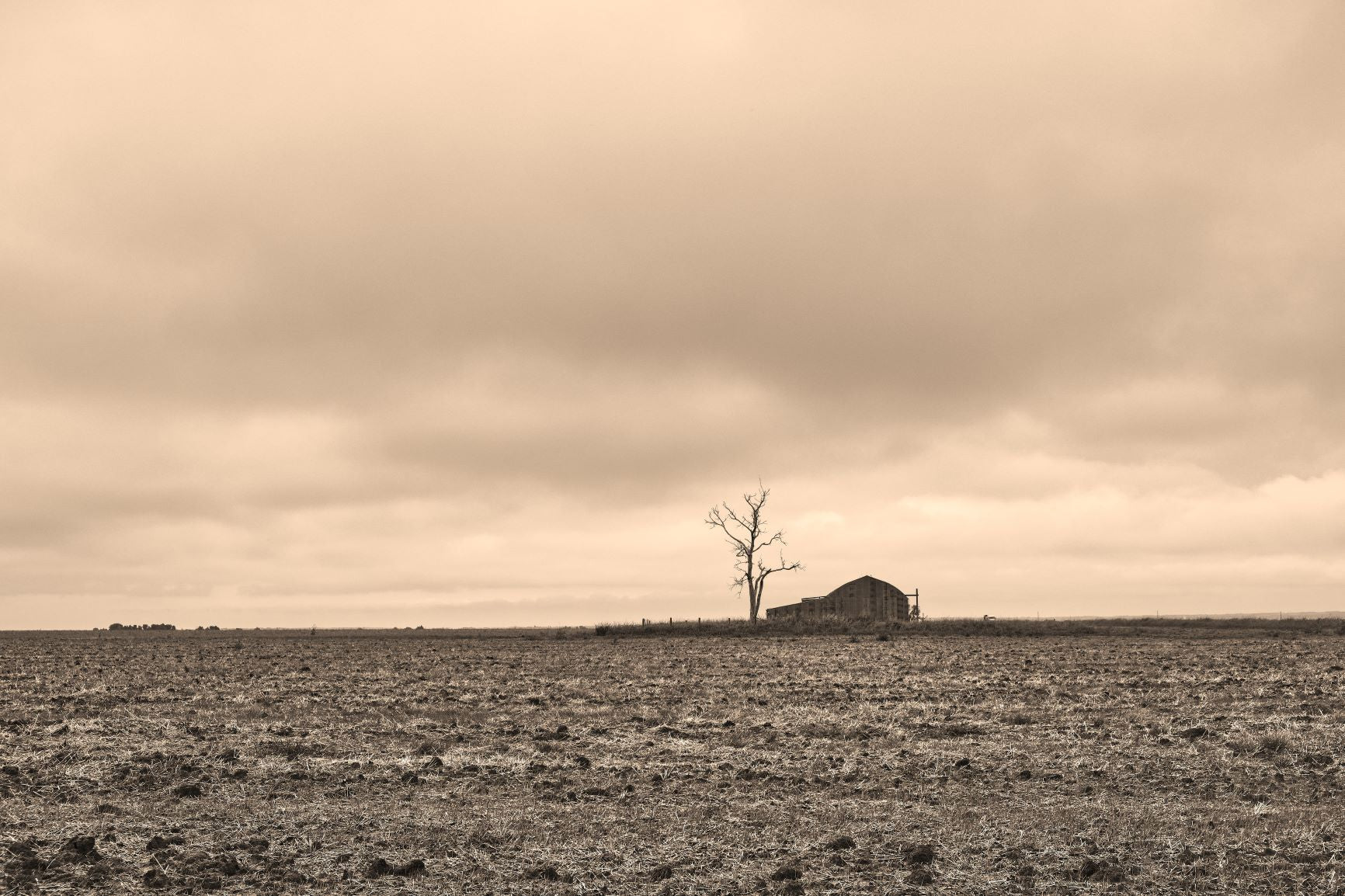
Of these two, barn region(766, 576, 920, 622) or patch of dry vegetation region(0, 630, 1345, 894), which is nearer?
patch of dry vegetation region(0, 630, 1345, 894)

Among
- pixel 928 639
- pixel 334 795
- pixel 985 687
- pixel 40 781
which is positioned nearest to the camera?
pixel 334 795

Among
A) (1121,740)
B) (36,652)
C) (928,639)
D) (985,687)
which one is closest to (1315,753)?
(1121,740)

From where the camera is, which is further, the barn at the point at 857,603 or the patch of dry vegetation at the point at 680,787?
the barn at the point at 857,603

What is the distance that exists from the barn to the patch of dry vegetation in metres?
73.4

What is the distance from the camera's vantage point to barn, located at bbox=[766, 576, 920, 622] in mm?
108812

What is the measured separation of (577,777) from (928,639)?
189 ft

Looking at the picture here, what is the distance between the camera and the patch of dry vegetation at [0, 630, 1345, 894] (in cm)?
1169

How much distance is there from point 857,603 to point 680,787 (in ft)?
311

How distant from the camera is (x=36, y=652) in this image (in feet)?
210

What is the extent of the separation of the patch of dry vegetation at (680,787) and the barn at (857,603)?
73383 mm

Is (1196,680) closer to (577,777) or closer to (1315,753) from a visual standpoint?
(1315,753)

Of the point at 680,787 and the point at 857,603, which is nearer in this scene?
the point at 680,787

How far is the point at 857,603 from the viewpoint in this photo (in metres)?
109

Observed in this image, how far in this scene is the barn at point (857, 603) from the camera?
109 meters
